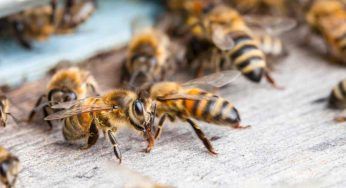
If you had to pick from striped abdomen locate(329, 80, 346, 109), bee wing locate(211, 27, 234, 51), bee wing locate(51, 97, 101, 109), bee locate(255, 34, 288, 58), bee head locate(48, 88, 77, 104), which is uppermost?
bee wing locate(211, 27, 234, 51)

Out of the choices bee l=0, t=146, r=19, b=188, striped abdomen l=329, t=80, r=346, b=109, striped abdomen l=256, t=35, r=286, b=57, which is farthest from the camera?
striped abdomen l=256, t=35, r=286, b=57

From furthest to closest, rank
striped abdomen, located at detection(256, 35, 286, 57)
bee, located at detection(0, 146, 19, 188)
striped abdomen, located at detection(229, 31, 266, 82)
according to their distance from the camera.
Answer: striped abdomen, located at detection(256, 35, 286, 57)
striped abdomen, located at detection(229, 31, 266, 82)
bee, located at detection(0, 146, 19, 188)

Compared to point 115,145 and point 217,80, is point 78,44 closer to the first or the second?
point 217,80

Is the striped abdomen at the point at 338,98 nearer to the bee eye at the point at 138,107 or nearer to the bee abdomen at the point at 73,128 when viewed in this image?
the bee eye at the point at 138,107

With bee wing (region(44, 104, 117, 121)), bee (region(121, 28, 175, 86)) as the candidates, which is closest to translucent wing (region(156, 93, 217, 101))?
bee wing (region(44, 104, 117, 121))

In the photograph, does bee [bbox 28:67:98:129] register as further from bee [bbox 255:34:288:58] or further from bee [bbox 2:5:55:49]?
bee [bbox 255:34:288:58]
